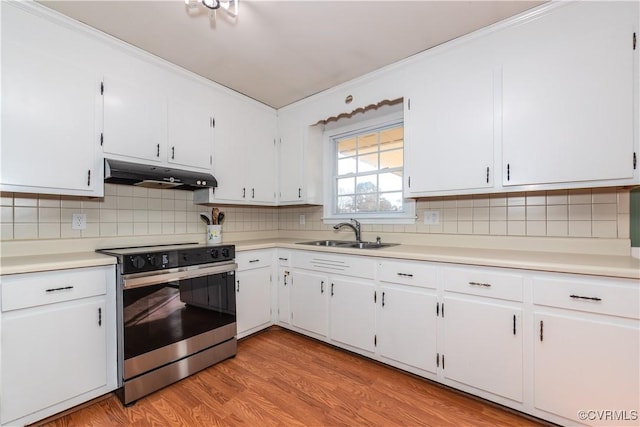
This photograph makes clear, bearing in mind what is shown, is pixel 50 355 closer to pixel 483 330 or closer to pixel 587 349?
pixel 483 330

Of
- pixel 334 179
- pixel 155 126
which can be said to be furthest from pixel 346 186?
pixel 155 126

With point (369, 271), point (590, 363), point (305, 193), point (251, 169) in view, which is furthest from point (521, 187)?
point (251, 169)

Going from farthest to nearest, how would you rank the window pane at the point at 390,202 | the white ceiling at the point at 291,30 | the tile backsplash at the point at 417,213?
the window pane at the point at 390,202 < the tile backsplash at the point at 417,213 < the white ceiling at the point at 291,30

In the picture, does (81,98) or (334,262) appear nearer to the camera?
(81,98)

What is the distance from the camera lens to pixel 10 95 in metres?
1.57

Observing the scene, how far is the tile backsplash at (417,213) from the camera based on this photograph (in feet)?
5.82

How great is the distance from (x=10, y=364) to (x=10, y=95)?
57.5 inches

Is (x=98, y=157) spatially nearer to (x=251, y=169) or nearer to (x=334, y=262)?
(x=251, y=169)

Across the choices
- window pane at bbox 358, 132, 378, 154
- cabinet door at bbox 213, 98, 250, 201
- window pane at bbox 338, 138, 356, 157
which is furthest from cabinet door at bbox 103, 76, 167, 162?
window pane at bbox 358, 132, 378, 154

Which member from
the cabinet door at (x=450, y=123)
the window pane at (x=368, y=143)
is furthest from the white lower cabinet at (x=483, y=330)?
the window pane at (x=368, y=143)

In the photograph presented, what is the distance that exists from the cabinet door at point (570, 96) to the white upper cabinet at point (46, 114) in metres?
2.76

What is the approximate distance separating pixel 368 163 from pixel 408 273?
142cm

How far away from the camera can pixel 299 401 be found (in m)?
1.73

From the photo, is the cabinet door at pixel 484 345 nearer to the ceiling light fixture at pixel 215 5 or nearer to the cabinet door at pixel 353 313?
the cabinet door at pixel 353 313
